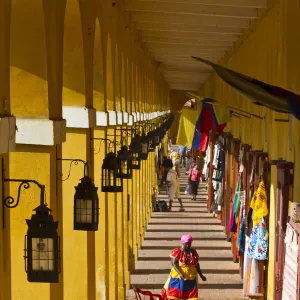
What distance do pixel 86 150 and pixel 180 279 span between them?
11.3 ft

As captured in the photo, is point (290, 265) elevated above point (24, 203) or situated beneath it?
situated beneath

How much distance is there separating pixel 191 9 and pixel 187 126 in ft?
19.2

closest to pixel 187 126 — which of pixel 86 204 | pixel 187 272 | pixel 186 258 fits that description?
pixel 186 258

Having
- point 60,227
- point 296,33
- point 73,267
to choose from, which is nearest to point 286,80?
point 296,33

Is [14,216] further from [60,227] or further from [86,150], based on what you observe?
[86,150]

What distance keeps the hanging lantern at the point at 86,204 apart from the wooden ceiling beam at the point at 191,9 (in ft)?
21.6

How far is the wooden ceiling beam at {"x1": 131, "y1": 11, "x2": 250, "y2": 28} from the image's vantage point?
12438 mm

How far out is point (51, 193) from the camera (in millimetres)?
5000

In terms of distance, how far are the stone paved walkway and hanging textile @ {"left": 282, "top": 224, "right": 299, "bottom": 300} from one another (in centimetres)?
369

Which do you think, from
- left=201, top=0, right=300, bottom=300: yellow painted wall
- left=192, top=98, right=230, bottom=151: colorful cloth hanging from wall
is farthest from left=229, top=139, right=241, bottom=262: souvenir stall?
left=192, top=98, right=230, bottom=151: colorful cloth hanging from wall

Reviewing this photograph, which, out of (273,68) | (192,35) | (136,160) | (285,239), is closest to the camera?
(285,239)

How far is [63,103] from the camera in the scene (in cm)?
660

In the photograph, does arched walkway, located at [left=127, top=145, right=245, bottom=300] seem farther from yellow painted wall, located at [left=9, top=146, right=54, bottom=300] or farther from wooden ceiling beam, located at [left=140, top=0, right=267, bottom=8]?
yellow painted wall, located at [left=9, top=146, right=54, bottom=300]

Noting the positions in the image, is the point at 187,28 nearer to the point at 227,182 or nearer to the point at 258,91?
the point at 227,182
